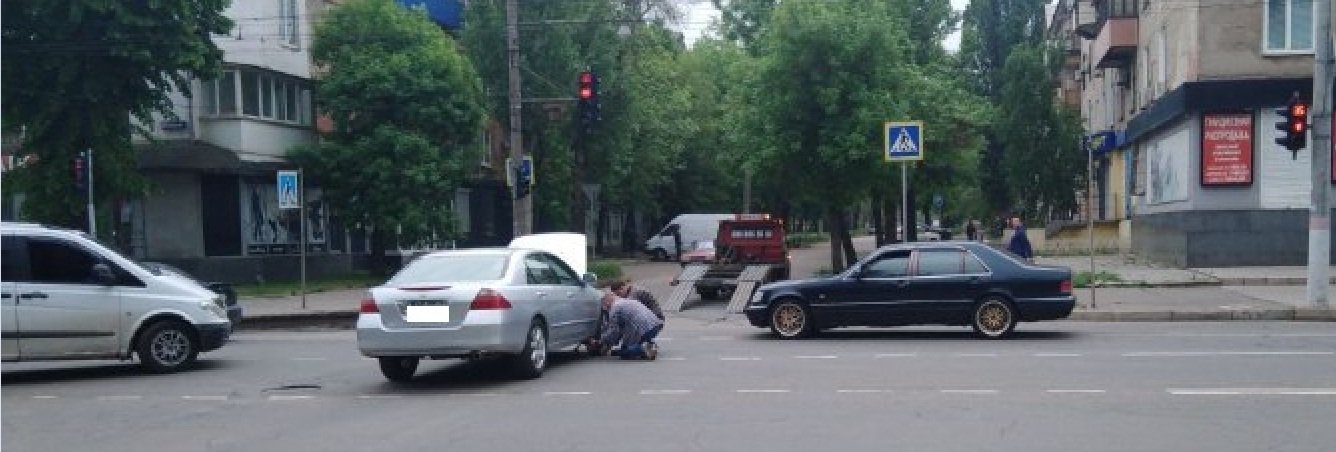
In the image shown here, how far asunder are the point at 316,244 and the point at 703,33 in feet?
117

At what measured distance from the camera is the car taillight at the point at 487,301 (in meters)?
11.1

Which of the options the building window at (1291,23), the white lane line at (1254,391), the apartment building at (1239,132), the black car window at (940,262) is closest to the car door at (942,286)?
the black car window at (940,262)

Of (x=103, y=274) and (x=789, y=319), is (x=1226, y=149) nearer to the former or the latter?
(x=789, y=319)

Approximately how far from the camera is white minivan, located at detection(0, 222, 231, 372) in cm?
1227

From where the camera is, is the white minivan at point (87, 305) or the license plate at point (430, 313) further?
the white minivan at point (87, 305)

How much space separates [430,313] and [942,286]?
24.2 ft

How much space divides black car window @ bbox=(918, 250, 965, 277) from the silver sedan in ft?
18.4

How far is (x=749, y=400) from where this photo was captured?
10023 mm

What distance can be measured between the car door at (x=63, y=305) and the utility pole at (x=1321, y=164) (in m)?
17.3

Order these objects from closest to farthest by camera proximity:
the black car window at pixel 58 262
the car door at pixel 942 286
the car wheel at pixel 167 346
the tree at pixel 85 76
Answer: the black car window at pixel 58 262 → the car wheel at pixel 167 346 → the car door at pixel 942 286 → the tree at pixel 85 76

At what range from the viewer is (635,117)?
131ft

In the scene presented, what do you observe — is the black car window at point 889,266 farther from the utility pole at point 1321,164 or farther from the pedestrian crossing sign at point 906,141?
the utility pole at point 1321,164

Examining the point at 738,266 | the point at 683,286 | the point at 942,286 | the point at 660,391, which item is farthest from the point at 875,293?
the point at 738,266

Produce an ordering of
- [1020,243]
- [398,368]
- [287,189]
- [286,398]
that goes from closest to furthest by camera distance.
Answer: [286,398] → [398,368] → [1020,243] → [287,189]
